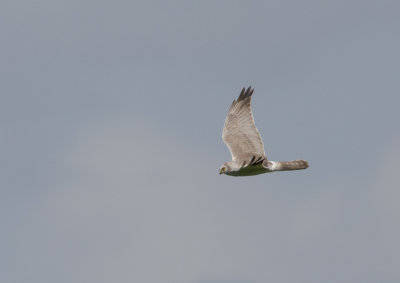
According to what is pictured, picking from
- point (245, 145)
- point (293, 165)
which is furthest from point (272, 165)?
point (245, 145)

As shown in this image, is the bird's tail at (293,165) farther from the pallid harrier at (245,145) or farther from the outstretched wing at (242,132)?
the outstretched wing at (242,132)

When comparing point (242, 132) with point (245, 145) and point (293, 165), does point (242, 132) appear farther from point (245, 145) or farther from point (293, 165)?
point (293, 165)

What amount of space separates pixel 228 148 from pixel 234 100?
269 cm

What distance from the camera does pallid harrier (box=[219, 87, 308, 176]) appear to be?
31.1 m

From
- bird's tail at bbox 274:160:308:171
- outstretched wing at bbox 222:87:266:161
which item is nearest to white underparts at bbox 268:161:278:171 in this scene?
bird's tail at bbox 274:160:308:171

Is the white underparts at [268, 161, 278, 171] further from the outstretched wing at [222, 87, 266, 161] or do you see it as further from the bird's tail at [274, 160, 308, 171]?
the outstretched wing at [222, 87, 266, 161]

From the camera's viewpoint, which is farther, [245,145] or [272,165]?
[245,145]

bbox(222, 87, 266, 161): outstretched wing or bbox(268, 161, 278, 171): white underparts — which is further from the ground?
bbox(222, 87, 266, 161): outstretched wing

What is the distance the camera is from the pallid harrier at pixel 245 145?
31.1 m

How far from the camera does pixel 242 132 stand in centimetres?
3384

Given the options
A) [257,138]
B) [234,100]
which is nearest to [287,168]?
[257,138]

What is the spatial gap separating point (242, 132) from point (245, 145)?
2.50ft

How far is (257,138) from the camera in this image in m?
33.5

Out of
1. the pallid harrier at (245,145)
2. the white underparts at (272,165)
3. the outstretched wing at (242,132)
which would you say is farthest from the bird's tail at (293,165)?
the outstretched wing at (242,132)
